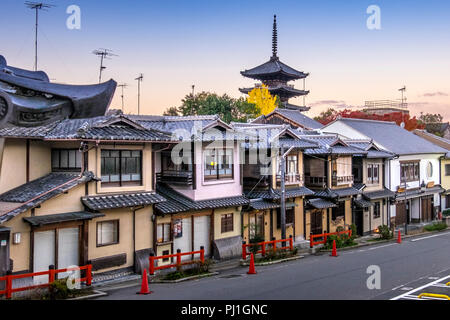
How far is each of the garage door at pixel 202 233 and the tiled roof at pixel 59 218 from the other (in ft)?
23.0

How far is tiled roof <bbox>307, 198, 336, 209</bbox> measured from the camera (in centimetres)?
3306

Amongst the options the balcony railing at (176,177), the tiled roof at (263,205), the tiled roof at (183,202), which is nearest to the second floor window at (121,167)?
the tiled roof at (183,202)

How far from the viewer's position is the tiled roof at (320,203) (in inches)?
1302

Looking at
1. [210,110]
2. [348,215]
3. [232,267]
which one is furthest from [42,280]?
[210,110]

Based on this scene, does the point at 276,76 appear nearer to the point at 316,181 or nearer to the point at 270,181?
the point at 316,181

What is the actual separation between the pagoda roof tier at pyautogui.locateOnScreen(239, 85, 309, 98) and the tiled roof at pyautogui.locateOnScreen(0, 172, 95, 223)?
59650 millimetres

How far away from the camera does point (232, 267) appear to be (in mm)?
24125

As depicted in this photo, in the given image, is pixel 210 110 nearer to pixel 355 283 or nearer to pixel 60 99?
pixel 355 283

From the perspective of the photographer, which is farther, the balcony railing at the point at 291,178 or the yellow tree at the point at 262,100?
the yellow tree at the point at 262,100

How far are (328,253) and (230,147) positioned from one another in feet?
29.6

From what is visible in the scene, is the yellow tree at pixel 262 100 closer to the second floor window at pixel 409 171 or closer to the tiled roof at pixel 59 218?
the second floor window at pixel 409 171

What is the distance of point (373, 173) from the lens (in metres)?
40.6

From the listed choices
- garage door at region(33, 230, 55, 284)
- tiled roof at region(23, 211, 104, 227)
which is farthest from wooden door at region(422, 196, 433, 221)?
garage door at region(33, 230, 55, 284)

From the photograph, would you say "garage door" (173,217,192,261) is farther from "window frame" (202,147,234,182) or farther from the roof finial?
the roof finial
